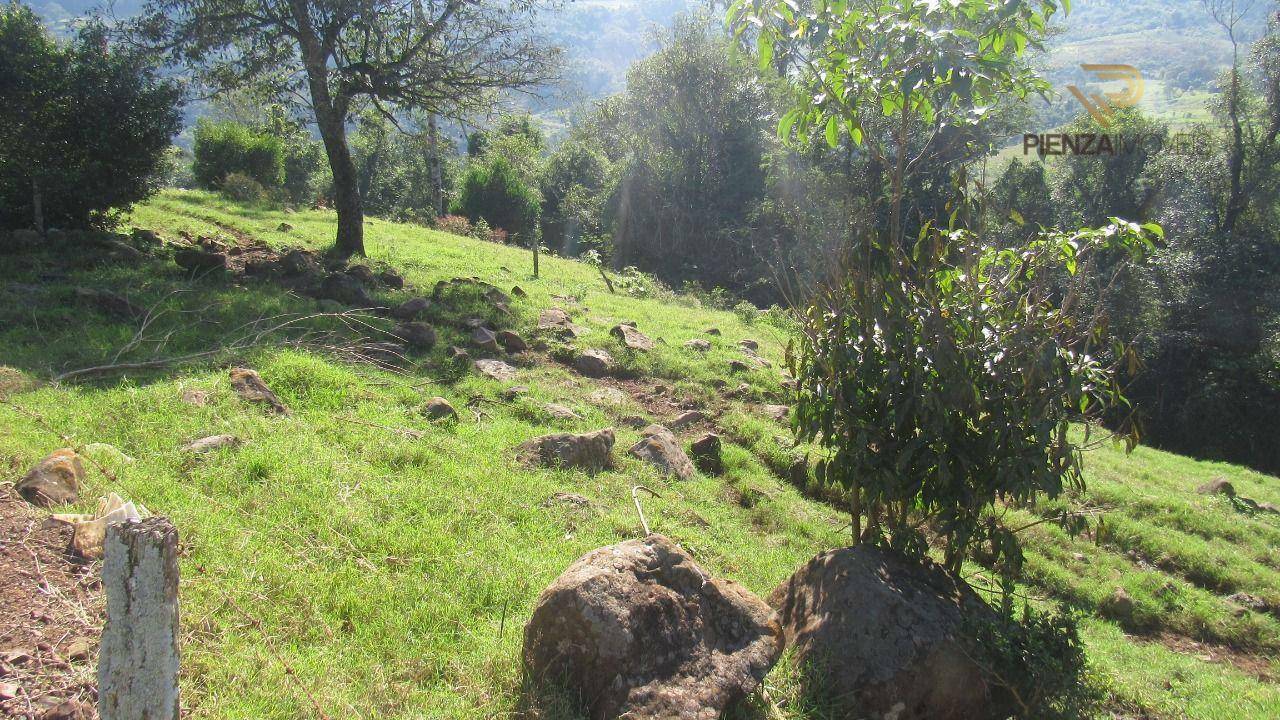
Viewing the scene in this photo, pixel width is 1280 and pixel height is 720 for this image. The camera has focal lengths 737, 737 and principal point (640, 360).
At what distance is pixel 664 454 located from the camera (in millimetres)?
6590

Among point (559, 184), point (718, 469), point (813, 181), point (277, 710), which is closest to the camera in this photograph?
point (277, 710)

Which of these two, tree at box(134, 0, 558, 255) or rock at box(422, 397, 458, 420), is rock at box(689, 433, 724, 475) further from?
tree at box(134, 0, 558, 255)

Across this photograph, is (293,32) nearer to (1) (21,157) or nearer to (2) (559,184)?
(1) (21,157)

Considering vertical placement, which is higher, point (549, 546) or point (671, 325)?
point (671, 325)

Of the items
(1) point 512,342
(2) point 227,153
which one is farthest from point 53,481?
(2) point 227,153

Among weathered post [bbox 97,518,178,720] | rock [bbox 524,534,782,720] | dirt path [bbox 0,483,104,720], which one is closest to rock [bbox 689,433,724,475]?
rock [bbox 524,534,782,720]

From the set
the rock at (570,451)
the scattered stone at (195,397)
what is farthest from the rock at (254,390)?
the rock at (570,451)

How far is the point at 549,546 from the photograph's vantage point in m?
4.60

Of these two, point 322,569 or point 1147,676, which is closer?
point 322,569

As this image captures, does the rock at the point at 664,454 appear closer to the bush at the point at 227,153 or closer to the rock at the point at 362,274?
the rock at the point at 362,274

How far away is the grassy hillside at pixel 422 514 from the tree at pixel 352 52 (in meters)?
3.63

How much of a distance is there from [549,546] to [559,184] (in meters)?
33.4

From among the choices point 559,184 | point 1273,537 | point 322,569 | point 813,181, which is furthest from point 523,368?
point 559,184

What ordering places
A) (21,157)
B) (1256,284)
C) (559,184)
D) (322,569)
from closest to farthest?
(322,569), (21,157), (1256,284), (559,184)
